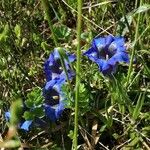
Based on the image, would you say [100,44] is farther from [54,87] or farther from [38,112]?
[38,112]

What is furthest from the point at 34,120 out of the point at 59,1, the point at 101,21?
the point at 59,1

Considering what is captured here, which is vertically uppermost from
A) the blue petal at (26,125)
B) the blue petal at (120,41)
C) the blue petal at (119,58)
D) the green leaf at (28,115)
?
the blue petal at (120,41)

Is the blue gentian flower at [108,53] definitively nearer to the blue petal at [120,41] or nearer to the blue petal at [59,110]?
the blue petal at [120,41]

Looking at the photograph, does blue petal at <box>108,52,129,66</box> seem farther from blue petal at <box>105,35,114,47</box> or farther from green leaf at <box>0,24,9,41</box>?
green leaf at <box>0,24,9,41</box>

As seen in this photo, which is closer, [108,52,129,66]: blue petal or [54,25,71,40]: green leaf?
[108,52,129,66]: blue petal

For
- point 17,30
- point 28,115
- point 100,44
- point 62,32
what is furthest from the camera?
point 17,30

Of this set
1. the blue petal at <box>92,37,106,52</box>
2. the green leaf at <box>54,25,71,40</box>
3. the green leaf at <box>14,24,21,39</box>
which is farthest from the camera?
the green leaf at <box>14,24,21,39</box>

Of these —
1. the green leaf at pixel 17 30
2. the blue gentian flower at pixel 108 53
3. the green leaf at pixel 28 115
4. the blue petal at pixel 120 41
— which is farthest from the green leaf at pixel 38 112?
the green leaf at pixel 17 30

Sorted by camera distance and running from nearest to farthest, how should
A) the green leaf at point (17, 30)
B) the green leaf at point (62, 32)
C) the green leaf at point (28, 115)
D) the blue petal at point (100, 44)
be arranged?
the green leaf at point (28, 115) → the blue petal at point (100, 44) → the green leaf at point (62, 32) → the green leaf at point (17, 30)

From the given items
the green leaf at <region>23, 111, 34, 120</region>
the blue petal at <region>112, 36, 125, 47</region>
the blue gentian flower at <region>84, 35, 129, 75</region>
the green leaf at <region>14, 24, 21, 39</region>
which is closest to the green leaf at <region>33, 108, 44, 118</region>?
the green leaf at <region>23, 111, 34, 120</region>

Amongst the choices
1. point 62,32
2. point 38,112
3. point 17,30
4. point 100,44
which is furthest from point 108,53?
point 17,30
